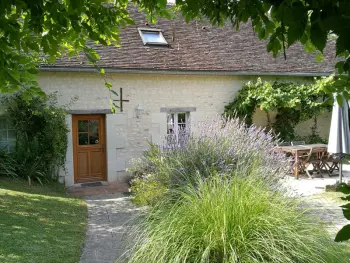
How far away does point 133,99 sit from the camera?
10.4 meters

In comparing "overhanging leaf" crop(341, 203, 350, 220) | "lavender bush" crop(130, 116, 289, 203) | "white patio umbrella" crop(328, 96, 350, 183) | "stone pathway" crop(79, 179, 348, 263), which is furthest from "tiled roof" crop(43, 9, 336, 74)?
"overhanging leaf" crop(341, 203, 350, 220)

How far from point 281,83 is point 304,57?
245cm

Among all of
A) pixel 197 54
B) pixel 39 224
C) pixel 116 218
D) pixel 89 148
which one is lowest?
pixel 116 218

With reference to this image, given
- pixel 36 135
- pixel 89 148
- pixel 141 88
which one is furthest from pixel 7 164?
pixel 141 88

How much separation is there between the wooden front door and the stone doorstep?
0.42 metres

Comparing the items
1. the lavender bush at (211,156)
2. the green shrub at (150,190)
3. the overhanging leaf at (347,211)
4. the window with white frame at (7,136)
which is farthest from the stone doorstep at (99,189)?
the overhanging leaf at (347,211)

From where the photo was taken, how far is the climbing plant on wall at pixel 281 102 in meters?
10.9

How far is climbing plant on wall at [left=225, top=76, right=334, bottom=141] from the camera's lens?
10852 mm

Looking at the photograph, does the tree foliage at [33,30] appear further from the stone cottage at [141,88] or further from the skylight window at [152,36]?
the skylight window at [152,36]

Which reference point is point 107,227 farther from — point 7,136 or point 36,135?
point 7,136

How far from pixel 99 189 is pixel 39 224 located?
3711 millimetres

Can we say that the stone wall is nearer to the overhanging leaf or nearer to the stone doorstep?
the stone doorstep

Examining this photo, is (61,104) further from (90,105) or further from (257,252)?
(257,252)

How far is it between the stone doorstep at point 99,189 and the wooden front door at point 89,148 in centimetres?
42
